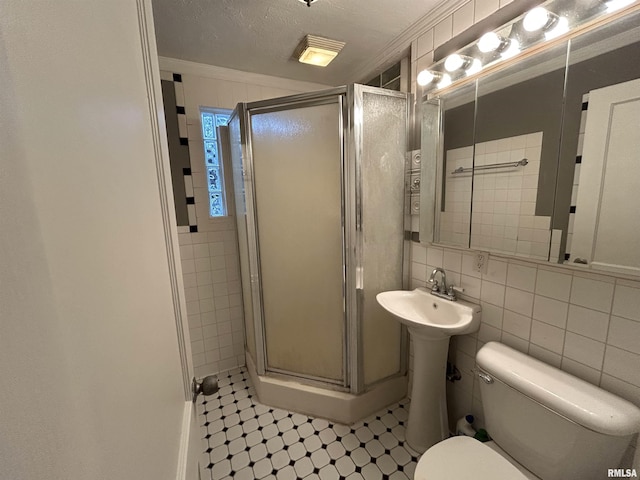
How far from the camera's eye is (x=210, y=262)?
215 centimetres

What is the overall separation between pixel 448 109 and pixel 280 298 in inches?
60.5

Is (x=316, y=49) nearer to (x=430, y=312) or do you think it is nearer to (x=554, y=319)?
(x=430, y=312)

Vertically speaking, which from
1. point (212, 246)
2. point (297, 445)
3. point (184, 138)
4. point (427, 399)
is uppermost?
point (184, 138)

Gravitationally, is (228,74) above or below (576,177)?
above

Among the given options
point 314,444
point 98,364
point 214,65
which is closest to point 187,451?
point 98,364

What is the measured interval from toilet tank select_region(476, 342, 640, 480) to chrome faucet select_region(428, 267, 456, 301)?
1.16ft

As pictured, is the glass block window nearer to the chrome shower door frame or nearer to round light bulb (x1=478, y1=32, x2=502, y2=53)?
the chrome shower door frame

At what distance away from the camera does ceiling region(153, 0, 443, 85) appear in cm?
136

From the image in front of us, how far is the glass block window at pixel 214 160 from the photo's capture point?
2.06m

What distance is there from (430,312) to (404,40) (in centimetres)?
170

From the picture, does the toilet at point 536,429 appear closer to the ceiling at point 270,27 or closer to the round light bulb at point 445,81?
the round light bulb at point 445,81

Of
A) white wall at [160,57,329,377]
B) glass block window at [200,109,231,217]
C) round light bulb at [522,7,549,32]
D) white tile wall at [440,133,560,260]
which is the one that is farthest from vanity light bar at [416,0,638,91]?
glass block window at [200,109,231,217]

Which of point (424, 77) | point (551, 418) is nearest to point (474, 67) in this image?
point (424, 77)

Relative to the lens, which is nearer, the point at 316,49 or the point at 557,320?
the point at 557,320
